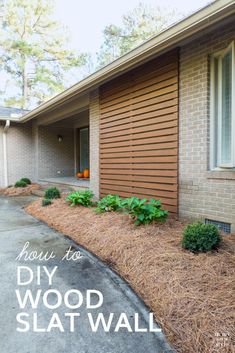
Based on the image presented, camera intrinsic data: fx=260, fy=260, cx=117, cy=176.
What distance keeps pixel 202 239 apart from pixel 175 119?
214cm

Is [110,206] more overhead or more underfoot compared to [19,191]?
more overhead

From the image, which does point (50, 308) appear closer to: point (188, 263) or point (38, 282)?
point (38, 282)

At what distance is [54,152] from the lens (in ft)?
35.3

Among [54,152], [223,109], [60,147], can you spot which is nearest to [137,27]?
[60,147]

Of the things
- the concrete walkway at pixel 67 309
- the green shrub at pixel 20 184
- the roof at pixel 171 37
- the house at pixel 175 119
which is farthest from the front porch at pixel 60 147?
the concrete walkway at pixel 67 309

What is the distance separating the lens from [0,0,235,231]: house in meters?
3.50

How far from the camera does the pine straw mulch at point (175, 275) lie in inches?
70.9

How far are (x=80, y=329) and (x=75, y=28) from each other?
17.8m

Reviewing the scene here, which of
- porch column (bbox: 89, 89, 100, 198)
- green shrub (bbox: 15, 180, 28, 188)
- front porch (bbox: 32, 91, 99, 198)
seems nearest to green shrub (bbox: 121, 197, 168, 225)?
porch column (bbox: 89, 89, 100, 198)

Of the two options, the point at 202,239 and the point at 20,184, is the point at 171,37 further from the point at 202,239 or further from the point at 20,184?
the point at 20,184

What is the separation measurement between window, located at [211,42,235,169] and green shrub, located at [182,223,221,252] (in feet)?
3.39

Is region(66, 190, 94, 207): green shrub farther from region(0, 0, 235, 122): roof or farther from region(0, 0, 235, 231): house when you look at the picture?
region(0, 0, 235, 122): roof

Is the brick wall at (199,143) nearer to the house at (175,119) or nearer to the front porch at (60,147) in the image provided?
the house at (175,119)

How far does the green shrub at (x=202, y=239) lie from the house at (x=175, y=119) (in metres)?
0.72
